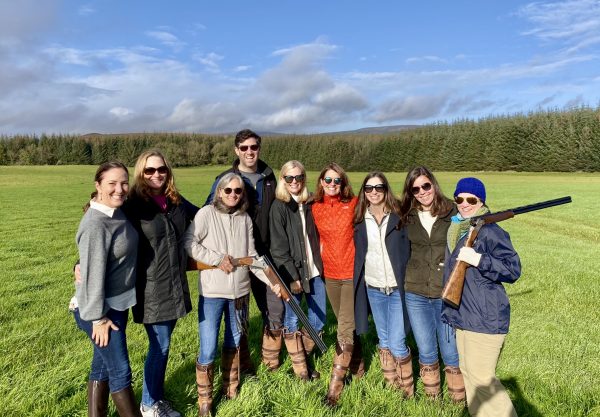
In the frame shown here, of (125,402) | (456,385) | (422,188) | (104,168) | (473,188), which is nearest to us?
(104,168)

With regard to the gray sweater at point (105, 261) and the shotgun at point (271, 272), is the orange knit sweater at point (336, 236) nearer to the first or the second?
the shotgun at point (271, 272)

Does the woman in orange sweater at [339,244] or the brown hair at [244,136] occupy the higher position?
the brown hair at [244,136]

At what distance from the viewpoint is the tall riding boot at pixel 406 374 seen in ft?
14.7

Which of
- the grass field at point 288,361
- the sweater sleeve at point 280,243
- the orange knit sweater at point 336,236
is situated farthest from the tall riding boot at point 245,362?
the orange knit sweater at point 336,236

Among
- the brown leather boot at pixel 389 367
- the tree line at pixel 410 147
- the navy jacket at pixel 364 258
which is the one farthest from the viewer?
the tree line at pixel 410 147

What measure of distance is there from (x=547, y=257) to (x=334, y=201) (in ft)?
32.8

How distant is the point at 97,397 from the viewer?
3697mm

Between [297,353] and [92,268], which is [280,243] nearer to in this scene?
[297,353]

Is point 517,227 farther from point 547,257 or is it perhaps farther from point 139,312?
point 139,312

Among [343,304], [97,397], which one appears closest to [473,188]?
[343,304]

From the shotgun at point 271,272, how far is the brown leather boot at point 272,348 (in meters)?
0.45

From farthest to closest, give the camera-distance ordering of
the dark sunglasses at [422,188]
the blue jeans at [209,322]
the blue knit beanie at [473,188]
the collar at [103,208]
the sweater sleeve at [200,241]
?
the dark sunglasses at [422,188] → the blue jeans at [209,322] → the sweater sleeve at [200,241] → the blue knit beanie at [473,188] → the collar at [103,208]

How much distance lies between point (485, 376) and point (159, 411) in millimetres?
3101

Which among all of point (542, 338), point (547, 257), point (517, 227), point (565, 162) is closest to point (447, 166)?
point (565, 162)
